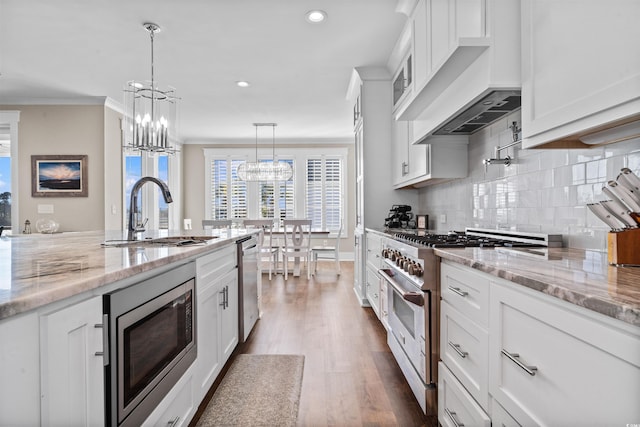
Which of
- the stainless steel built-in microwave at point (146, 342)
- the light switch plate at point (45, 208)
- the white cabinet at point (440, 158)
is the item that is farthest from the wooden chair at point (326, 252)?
the stainless steel built-in microwave at point (146, 342)

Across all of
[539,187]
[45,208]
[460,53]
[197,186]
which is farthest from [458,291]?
[197,186]

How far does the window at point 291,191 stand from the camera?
7867mm

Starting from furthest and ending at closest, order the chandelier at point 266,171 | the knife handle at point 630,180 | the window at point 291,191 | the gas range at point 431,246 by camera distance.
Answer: the window at point 291,191 < the chandelier at point 266,171 < the gas range at point 431,246 < the knife handle at point 630,180

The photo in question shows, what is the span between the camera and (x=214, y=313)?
2014 millimetres

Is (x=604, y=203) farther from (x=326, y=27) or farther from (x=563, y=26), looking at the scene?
(x=326, y=27)

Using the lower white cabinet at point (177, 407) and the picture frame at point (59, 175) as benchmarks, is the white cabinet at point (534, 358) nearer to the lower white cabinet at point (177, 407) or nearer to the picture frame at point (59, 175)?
the lower white cabinet at point (177, 407)

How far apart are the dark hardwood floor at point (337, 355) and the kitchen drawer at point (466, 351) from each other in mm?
461

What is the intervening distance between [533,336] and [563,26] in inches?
40.2

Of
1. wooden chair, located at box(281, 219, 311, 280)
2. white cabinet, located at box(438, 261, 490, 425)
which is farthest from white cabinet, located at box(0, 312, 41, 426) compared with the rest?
wooden chair, located at box(281, 219, 311, 280)

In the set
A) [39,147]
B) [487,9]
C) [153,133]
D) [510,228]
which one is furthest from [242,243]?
[39,147]

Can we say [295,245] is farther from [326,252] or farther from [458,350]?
[458,350]

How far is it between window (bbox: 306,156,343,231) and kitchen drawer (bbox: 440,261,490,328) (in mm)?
6215

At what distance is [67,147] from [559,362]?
595 cm

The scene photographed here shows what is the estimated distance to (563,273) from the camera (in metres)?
0.98
